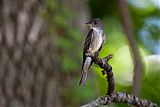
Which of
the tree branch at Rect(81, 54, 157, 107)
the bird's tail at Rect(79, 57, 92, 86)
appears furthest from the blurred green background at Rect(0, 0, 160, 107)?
the bird's tail at Rect(79, 57, 92, 86)

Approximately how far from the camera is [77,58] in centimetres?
358

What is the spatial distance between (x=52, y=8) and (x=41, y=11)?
0.40 ft

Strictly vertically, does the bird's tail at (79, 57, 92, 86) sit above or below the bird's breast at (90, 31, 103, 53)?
below

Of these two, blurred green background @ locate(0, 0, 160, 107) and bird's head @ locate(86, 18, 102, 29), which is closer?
bird's head @ locate(86, 18, 102, 29)

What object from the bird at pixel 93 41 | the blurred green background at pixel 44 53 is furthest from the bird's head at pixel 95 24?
the blurred green background at pixel 44 53

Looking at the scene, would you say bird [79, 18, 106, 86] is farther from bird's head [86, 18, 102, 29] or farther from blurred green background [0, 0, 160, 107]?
blurred green background [0, 0, 160, 107]

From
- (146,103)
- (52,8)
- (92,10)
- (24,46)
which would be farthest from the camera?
(92,10)

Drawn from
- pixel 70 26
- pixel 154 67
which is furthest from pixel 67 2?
pixel 154 67

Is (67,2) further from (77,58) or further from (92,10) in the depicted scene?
(92,10)

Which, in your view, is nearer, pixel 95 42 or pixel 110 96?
pixel 95 42

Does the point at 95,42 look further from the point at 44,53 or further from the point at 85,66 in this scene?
the point at 44,53

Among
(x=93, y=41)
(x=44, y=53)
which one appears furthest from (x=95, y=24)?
(x=44, y=53)

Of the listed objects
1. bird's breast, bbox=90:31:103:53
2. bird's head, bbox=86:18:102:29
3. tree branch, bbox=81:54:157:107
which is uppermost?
Result: bird's head, bbox=86:18:102:29

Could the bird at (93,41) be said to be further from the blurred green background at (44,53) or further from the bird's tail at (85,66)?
the blurred green background at (44,53)
